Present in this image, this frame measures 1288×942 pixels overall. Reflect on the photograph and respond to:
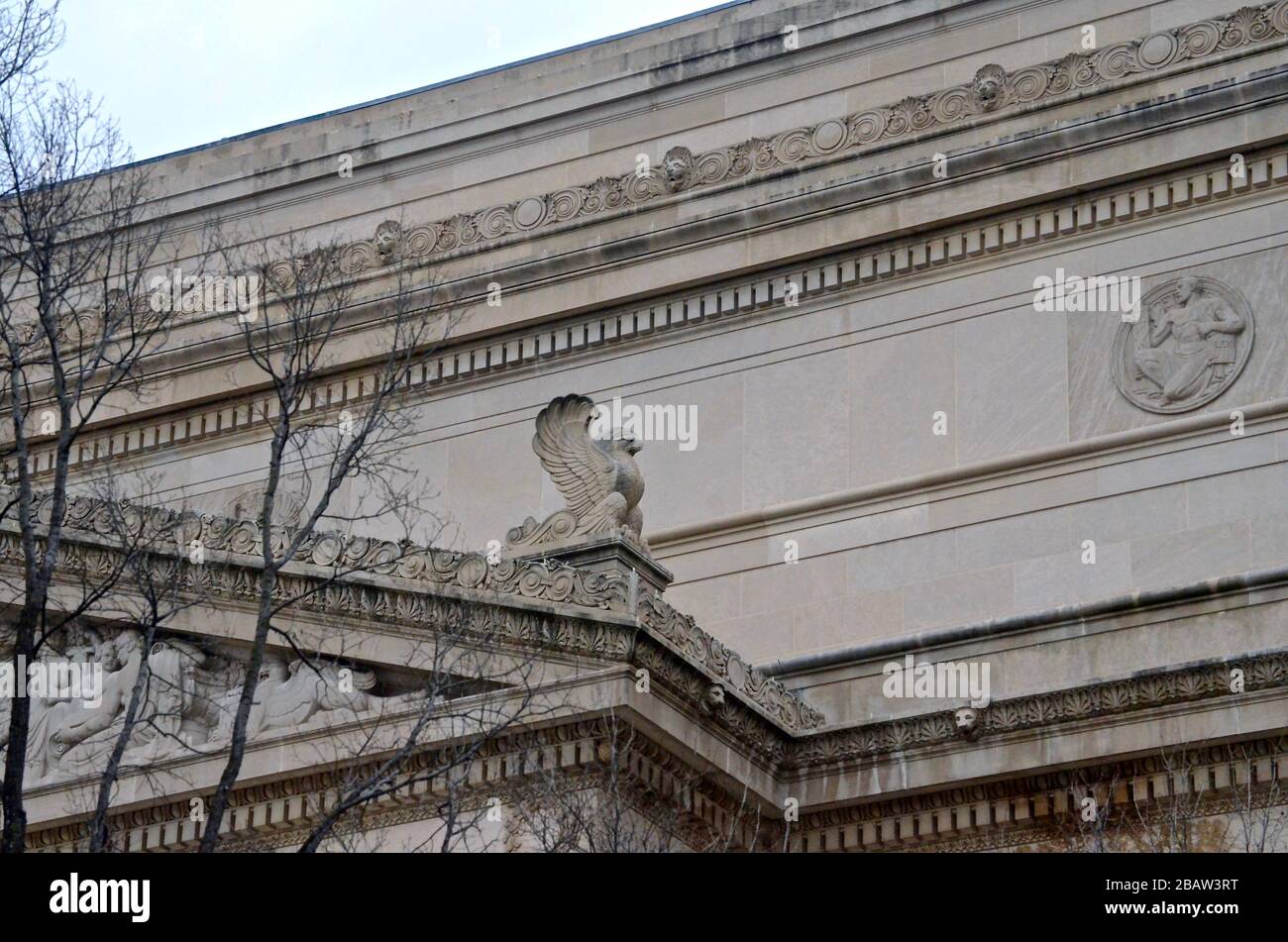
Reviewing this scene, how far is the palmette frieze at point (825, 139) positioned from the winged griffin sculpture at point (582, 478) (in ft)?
23.8

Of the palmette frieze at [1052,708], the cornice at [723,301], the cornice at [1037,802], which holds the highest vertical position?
the cornice at [723,301]

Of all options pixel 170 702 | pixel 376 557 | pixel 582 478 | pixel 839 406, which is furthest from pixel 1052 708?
pixel 170 702

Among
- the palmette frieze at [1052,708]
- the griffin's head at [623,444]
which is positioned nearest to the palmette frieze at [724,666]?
the palmette frieze at [1052,708]

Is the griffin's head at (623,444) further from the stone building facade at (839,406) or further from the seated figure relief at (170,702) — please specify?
the seated figure relief at (170,702)

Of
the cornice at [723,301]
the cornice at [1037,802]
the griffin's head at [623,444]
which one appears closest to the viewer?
the cornice at [1037,802]

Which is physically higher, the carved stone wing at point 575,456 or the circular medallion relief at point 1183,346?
the circular medallion relief at point 1183,346

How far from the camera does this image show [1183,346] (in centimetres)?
2570

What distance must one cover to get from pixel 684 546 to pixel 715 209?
142 inches

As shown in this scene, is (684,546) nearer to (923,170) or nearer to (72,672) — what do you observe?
(923,170)

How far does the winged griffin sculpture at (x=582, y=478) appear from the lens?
21406 mm

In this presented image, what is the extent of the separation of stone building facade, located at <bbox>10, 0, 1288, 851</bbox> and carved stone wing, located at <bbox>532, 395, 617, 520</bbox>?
0.60 meters
